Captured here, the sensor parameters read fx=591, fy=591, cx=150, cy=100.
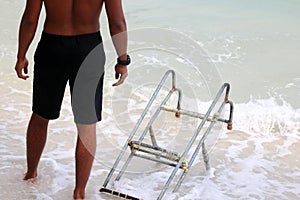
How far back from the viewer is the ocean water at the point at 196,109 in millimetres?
3607

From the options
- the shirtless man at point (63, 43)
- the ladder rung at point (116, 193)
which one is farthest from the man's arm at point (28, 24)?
the ladder rung at point (116, 193)

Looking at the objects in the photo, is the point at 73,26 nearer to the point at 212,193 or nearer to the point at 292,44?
the point at 212,193

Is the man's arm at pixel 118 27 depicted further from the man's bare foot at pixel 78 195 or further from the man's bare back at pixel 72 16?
the man's bare foot at pixel 78 195

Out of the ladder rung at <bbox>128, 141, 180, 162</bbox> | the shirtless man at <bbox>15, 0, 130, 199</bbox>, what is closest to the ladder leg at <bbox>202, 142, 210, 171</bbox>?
the ladder rung at <bbox>128, 141, 180, 162</bbox>

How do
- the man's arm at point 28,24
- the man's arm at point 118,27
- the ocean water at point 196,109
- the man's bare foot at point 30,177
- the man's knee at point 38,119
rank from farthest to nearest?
the ocean water at point 196,109 < the man's bare foot at point 30,177 < the man's knee at point 38,119 < the man's arm at point 28,24 < the man's arm at point 118,27

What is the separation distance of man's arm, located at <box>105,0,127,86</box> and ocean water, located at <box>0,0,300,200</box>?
2.02 feet

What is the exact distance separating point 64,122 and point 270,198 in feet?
5.52

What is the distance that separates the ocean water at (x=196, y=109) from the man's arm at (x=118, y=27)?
62cm

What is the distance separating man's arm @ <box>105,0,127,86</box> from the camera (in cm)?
282

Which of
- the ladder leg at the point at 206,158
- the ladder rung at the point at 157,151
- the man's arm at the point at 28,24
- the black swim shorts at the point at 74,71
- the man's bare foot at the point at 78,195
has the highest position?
the man's arm at the point at 28,24

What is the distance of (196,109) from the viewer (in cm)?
487

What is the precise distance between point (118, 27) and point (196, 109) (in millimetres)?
2140

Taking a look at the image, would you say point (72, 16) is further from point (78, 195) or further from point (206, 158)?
point (206, 158)

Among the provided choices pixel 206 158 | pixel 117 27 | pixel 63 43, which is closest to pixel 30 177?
pixel 63 43
